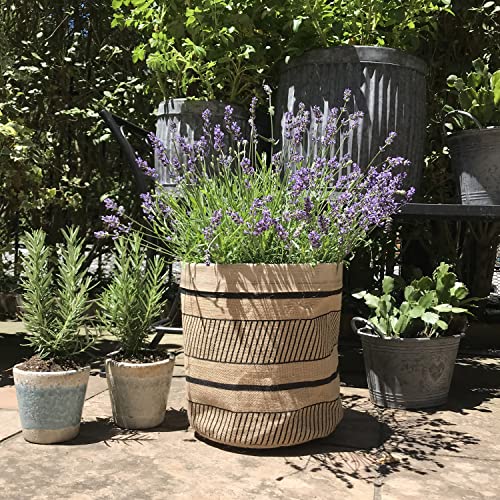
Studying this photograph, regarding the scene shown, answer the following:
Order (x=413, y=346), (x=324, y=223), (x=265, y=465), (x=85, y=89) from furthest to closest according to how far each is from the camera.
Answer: (x=85, y=89) < (x=413, y=346) < (x=324, y=223) < (x=265, y=465)

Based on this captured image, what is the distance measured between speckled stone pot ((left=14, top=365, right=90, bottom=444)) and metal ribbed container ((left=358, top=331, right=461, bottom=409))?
1.19 meters

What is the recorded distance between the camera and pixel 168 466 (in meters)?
1.98

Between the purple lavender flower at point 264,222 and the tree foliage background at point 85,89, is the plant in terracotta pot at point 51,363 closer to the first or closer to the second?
the purple lavender flower at point 264,222

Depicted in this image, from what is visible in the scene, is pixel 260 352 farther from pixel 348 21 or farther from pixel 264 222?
pixel 348 21

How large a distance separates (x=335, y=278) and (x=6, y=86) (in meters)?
2.32

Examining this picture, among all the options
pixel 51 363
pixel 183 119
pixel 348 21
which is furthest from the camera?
pixel 183 119

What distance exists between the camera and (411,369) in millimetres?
2594

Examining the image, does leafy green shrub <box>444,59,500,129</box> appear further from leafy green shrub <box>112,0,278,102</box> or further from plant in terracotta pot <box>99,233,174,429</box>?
plant in terracotta pot <box>99,233,174,429</box>

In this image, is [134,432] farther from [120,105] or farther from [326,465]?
[120,105]

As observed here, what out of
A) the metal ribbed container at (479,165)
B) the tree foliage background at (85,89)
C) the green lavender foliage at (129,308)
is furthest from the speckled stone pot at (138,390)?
the tree foliage background at (85,89)

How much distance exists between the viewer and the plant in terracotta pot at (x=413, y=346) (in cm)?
259

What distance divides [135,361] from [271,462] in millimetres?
621

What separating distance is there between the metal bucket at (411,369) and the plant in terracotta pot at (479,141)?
0.64 m

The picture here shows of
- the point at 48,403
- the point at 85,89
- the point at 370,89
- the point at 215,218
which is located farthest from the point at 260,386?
the point at 85,89
